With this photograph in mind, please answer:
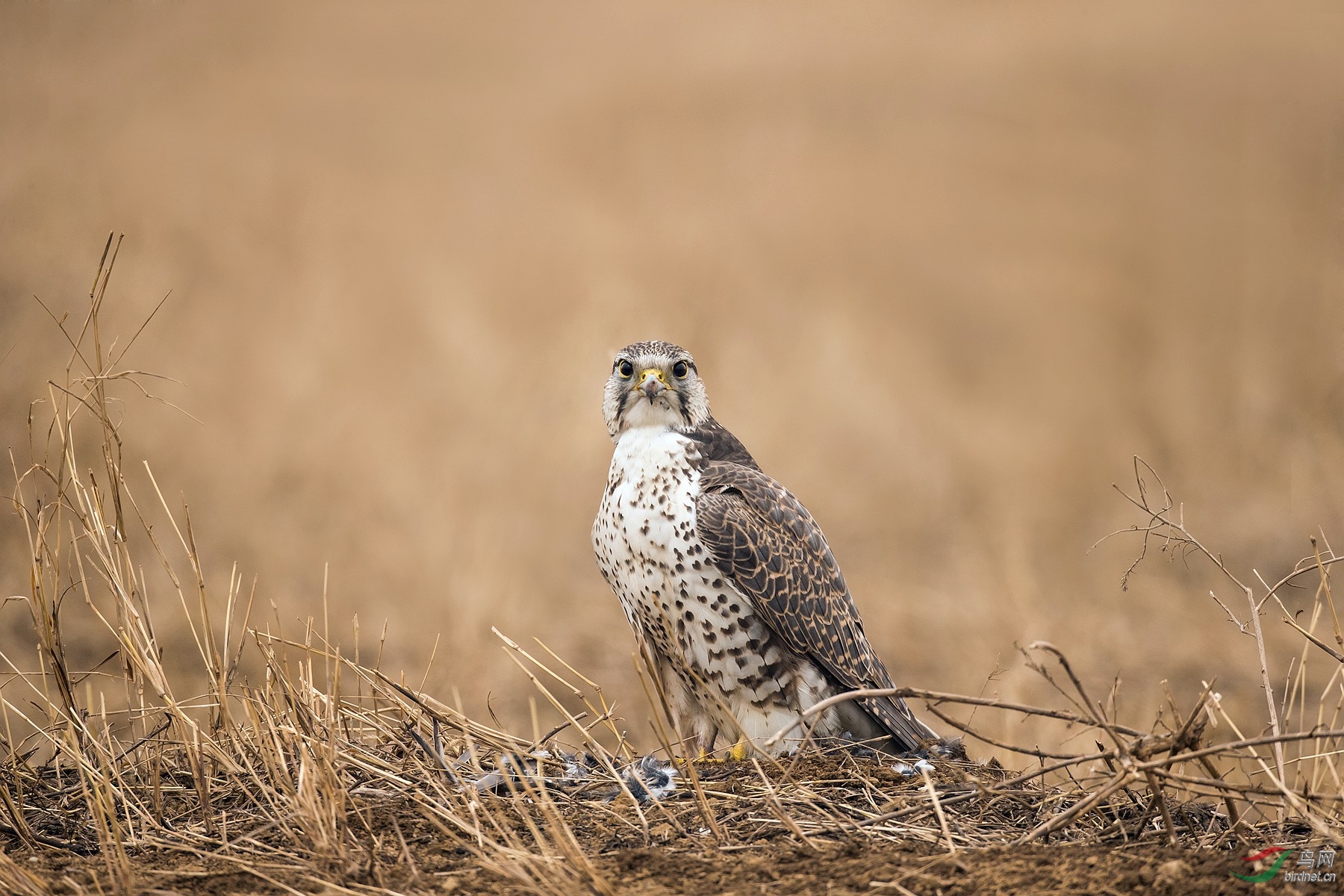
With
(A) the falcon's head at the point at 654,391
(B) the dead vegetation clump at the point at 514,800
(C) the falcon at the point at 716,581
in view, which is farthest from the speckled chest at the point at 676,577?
(B) the dead vegetation clump at the point at 514,800

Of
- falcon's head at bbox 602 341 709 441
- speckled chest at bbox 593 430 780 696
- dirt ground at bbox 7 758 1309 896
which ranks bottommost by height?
dirt ground at bbox 7 758 1309 896

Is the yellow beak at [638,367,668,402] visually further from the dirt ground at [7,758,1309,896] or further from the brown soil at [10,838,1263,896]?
the brown soil at [10,838,1263,896]

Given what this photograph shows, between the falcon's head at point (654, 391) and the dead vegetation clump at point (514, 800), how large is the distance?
115 cm

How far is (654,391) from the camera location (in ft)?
11.9

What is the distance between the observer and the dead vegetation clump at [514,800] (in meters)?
2.06

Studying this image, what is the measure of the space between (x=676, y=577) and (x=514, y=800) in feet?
3.72

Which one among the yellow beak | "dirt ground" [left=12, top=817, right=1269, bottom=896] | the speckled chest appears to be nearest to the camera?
"dirt ground" [left=12, top=817, right=1269, bottom=896]

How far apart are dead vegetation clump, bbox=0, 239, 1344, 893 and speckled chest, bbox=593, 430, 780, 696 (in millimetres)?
449

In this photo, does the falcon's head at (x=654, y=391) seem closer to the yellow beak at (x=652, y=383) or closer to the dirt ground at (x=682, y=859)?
the yellow beak at (x=652, y=383)

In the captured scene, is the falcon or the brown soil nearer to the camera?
the brown soil

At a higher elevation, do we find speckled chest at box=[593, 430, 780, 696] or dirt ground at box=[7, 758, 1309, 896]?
speckled chest at box=[593, 430, 780, 696]

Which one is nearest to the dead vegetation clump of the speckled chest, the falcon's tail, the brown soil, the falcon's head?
the brown soil

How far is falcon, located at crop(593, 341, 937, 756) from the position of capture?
3.43 metres

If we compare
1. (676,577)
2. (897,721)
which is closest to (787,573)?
(676,577)
